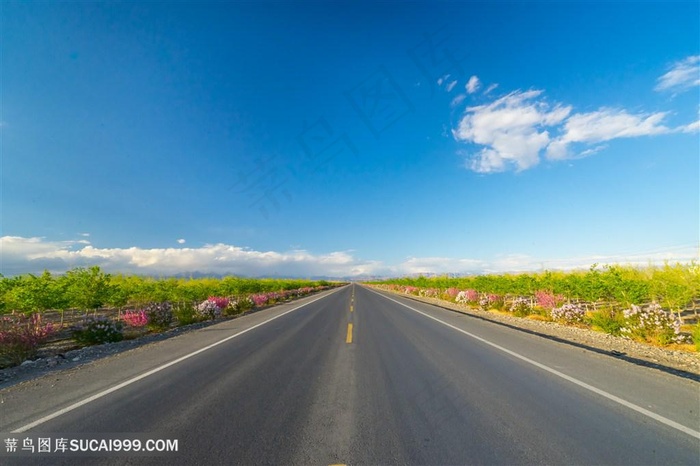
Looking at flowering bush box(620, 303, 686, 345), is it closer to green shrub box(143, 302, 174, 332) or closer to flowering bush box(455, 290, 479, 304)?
flowering bush box(455, 290, 479, 304)

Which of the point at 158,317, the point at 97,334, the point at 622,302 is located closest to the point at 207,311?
the point at 158,317

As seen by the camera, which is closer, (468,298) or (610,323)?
(610,323)

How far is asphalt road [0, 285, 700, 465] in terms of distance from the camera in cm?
310

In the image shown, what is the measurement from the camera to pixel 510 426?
3674 mm

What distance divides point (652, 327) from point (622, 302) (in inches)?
273

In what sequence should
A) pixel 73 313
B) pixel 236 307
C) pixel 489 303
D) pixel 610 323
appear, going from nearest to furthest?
pixel 610 323
pixel 236 307
pixel 489 303
pixel 73 313

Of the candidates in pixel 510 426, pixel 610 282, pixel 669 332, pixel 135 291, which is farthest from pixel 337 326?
pixel 135 291

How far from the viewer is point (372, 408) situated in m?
4.24

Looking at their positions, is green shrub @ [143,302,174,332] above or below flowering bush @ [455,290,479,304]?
above

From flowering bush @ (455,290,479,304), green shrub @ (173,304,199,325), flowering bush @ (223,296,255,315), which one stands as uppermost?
green shrub @ (173,304,199,325)

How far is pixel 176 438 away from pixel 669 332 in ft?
47.8

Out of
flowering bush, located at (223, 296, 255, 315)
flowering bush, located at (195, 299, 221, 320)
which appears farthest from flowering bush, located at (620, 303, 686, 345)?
flowering bush, located at (223, 296, 255, 315)

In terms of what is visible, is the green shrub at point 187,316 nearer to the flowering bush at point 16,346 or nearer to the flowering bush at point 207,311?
the flowering bush at point 207,311

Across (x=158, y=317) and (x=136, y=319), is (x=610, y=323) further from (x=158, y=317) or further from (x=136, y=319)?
(x=136, y=319)
